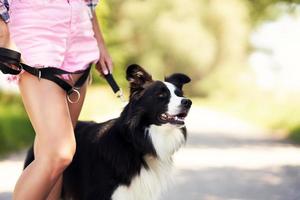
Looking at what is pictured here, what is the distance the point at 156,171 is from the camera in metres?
4.68

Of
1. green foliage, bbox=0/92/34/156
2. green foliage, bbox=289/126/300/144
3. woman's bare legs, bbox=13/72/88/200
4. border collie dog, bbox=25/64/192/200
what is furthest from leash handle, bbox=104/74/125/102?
green foliage, bbox=289/126/300/144

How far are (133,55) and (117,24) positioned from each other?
5155 millimetres

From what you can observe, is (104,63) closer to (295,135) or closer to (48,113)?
(48,113)

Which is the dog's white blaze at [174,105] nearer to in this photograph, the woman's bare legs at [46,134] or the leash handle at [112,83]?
the leash handle at [112,83]

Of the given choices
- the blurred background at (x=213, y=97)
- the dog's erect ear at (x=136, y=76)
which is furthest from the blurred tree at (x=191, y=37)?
the dog's erect ear at (x=136, y=76)

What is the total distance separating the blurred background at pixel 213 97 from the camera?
Result: 8.76 meters

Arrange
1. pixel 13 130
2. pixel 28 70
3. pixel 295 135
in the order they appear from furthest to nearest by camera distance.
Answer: pixel 295 135, pixel 13 130, pixel 28 70

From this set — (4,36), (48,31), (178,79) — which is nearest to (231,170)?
(178,79)

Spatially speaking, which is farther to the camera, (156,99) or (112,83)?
(156,99)

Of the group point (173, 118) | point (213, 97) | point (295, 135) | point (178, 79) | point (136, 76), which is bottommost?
point (173, 118)

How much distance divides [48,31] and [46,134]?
0.56 meters

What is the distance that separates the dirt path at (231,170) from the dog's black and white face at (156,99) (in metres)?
1.25

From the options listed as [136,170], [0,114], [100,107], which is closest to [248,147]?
[0,114]

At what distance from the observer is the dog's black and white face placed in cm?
472
